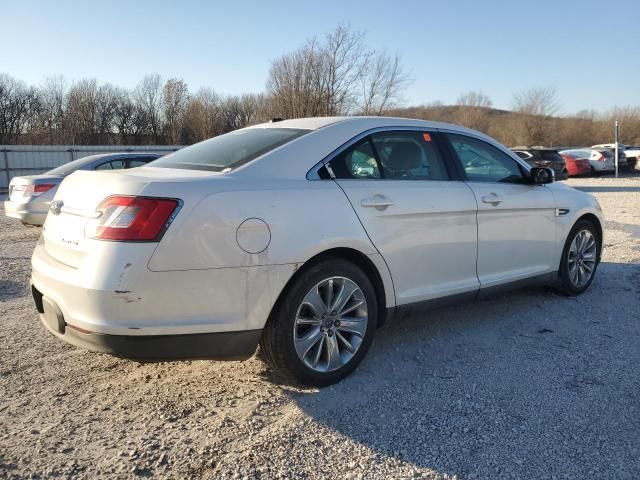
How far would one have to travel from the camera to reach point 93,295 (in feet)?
9.16

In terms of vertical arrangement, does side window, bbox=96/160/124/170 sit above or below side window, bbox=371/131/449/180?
above

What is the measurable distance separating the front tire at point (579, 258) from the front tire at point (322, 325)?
8.39 ft

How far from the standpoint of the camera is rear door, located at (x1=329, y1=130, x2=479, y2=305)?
362 cm

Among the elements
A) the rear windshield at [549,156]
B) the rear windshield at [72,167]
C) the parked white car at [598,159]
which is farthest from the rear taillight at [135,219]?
the parked white car at [598,159]

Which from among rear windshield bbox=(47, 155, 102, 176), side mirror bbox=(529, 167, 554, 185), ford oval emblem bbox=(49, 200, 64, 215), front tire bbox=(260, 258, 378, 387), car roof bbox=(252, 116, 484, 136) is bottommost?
front tire bbox=(260, 258, 378, 387)

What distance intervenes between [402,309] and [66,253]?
6.90ft

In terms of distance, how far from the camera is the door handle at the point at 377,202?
356 cm

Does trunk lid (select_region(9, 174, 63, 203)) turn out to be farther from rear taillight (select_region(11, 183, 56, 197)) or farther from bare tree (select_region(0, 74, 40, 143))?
bare tree (select_region(0, 74, 40, 143))

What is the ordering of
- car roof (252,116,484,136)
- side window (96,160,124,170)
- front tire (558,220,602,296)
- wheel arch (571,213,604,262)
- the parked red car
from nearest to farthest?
Result: car roof (252,116,484,136) → front tire (558,220,602,296) → wheel arch (571,213,604,262) → side window (96,160,124,170) → the parked red car

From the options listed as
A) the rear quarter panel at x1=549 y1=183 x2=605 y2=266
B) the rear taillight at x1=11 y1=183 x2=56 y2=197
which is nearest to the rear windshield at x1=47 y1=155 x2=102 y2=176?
the rear taillight at x1=11 y1=183 x2=56 y2=197

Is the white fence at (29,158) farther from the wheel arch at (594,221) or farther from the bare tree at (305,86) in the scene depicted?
the wheel arch at (594,221)

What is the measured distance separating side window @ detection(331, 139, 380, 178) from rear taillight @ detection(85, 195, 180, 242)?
45.0 inches

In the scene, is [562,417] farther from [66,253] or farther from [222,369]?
[66,253]

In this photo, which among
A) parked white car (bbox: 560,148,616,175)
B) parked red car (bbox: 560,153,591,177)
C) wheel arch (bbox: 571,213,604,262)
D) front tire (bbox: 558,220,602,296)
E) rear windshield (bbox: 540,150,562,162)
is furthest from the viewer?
Answer: parked white car (bbox: 560,148,616,175)
